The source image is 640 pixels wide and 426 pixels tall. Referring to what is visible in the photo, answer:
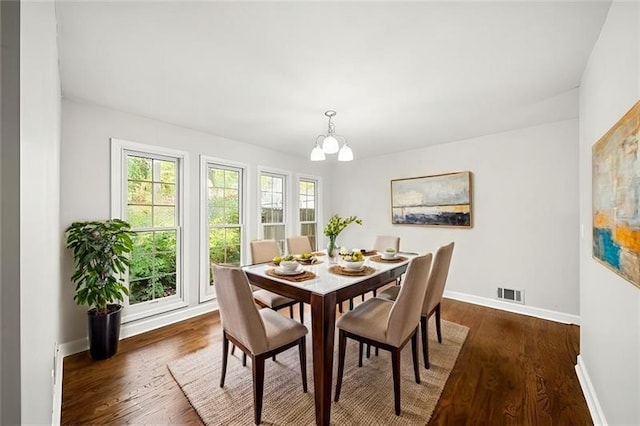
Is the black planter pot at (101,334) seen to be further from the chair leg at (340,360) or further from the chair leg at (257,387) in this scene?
the chair leg at (340,360)

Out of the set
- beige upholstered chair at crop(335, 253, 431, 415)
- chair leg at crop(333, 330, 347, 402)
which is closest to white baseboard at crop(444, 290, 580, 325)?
beige upholstered chair at crop(335, 253, 431, 415)

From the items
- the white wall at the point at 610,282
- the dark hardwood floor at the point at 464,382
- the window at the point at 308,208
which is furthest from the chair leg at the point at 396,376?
the window at the point at 308,208

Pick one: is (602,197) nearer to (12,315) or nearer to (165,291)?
(12,315)

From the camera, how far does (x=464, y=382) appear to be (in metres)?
2.05

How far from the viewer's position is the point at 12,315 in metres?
0.63

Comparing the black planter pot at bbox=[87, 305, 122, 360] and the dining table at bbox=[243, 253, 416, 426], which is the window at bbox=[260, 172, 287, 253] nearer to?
the dining table at bbox=[243, 253, 416, 426]

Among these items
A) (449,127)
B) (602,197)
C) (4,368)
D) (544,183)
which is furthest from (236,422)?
(544,183)

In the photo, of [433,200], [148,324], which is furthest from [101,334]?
[433,200]

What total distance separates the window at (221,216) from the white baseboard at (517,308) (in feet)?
11.0

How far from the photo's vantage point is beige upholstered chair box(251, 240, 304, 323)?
2527mm

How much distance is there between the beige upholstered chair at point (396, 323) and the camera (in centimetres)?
173

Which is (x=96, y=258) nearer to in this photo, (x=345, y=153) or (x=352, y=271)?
(x=352, y=271)

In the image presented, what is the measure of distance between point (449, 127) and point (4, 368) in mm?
3859

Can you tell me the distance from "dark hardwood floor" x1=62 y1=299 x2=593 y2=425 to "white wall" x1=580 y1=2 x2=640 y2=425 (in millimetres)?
261
